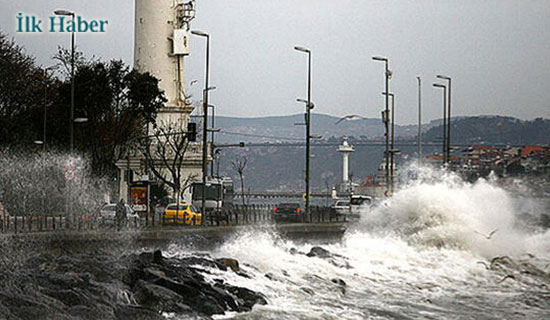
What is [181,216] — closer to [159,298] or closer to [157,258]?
[157,258]

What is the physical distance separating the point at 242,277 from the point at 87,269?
4.26 m

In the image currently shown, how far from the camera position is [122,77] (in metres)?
54.3

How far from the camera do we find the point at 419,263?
3123cm

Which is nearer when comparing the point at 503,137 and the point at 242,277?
the point at 242,277

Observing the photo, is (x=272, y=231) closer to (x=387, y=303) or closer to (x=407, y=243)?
(x=407, y=243)

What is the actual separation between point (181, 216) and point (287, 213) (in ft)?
35.8

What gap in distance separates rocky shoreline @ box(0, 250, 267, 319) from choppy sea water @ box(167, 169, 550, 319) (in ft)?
2.35

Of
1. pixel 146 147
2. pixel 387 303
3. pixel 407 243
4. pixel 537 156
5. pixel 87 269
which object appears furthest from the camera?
pixel 146 147

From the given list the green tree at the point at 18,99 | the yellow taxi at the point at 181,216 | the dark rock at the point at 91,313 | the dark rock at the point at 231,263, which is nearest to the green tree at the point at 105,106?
the green tree at the point at 18,99

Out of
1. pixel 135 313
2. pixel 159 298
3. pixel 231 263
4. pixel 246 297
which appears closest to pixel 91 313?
pixel 135 313

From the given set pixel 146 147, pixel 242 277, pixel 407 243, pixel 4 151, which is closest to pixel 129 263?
pixel 242 277

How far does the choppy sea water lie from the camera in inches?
848

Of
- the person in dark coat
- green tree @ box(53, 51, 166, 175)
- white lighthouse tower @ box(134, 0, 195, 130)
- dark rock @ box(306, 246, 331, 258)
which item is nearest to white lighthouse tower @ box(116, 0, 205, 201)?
white lighthouse tower @ box(134, 0, 195, 130)

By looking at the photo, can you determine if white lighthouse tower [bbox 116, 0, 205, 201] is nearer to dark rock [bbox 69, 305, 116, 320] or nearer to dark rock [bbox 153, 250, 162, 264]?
dark rock [bbox 153, 250, 162, 264]
